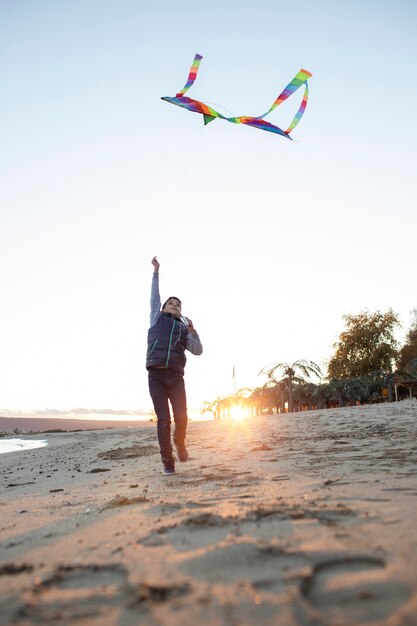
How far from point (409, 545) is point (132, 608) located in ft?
3.05

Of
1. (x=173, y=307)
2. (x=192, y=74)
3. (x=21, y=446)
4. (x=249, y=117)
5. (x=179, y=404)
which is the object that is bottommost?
(x=21, y=446)

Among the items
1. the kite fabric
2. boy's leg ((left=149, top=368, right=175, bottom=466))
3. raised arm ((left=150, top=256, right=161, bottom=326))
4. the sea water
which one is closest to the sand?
boy's leg ((left=149, top=368, right=175, bottom=466))

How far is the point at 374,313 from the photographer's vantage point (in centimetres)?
4112

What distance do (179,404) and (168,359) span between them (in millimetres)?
500

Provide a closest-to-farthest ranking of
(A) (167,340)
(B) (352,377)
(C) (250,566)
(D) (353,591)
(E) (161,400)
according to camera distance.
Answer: (D) (353,591) < (C) (250,566) < (E) (161,400) < (A) (167,340) < (B) (352,377)

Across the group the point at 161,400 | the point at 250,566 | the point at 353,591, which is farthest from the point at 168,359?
the point at 353,591

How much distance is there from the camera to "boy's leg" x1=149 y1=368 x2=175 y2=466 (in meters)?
4.25

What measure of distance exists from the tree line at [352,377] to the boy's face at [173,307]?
823 inches

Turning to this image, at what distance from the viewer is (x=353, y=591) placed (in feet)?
3.77

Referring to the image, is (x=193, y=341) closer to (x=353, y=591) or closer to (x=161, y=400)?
(x=161, y=400)

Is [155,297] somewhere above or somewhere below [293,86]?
below

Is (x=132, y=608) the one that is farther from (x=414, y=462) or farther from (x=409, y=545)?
(x=414, y=462)

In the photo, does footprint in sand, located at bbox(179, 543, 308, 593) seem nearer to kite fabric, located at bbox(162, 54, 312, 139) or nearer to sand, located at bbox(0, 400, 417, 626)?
sand, located at bbox(0, 400, 417, 626)

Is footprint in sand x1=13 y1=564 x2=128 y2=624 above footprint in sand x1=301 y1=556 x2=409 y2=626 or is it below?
below
